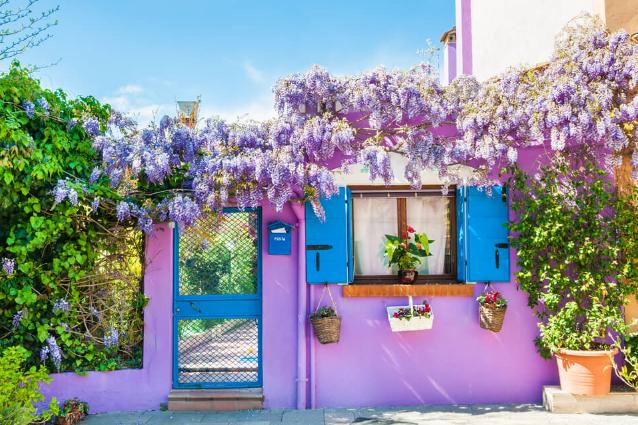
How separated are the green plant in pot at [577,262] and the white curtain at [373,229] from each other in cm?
125

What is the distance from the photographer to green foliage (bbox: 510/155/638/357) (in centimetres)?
536

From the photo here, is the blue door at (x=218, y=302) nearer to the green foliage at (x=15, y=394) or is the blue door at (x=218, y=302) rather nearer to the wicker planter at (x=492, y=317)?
the green foliage at (x=15, y=394)

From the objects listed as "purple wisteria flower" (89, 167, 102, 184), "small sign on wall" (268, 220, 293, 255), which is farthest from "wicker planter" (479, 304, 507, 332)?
"purple wisteria flower" (89, 167, 102, 184)

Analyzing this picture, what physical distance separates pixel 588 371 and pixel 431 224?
202 cm

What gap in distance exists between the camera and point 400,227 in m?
6.05

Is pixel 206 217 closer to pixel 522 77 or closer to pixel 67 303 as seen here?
pixel 67 303

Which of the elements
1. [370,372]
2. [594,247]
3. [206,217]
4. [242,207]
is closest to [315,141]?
[242,207]

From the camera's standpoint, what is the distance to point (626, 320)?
5.70 metres

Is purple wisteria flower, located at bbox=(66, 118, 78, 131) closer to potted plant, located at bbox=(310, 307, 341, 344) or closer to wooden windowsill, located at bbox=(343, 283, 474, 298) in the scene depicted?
potted plant, located at bbox=(310, 307, 341, 344)

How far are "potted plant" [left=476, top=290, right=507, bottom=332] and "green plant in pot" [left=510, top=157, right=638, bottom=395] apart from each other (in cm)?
27

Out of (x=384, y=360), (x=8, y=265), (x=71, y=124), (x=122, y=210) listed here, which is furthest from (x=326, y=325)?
(x=71, y=124)

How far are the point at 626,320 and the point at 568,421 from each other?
131cm

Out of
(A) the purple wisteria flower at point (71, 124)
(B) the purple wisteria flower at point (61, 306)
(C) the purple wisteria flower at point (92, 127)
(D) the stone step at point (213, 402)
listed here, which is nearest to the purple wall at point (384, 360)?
(D) the stone step at point (213, 402)

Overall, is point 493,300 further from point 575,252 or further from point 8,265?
point 8,265
